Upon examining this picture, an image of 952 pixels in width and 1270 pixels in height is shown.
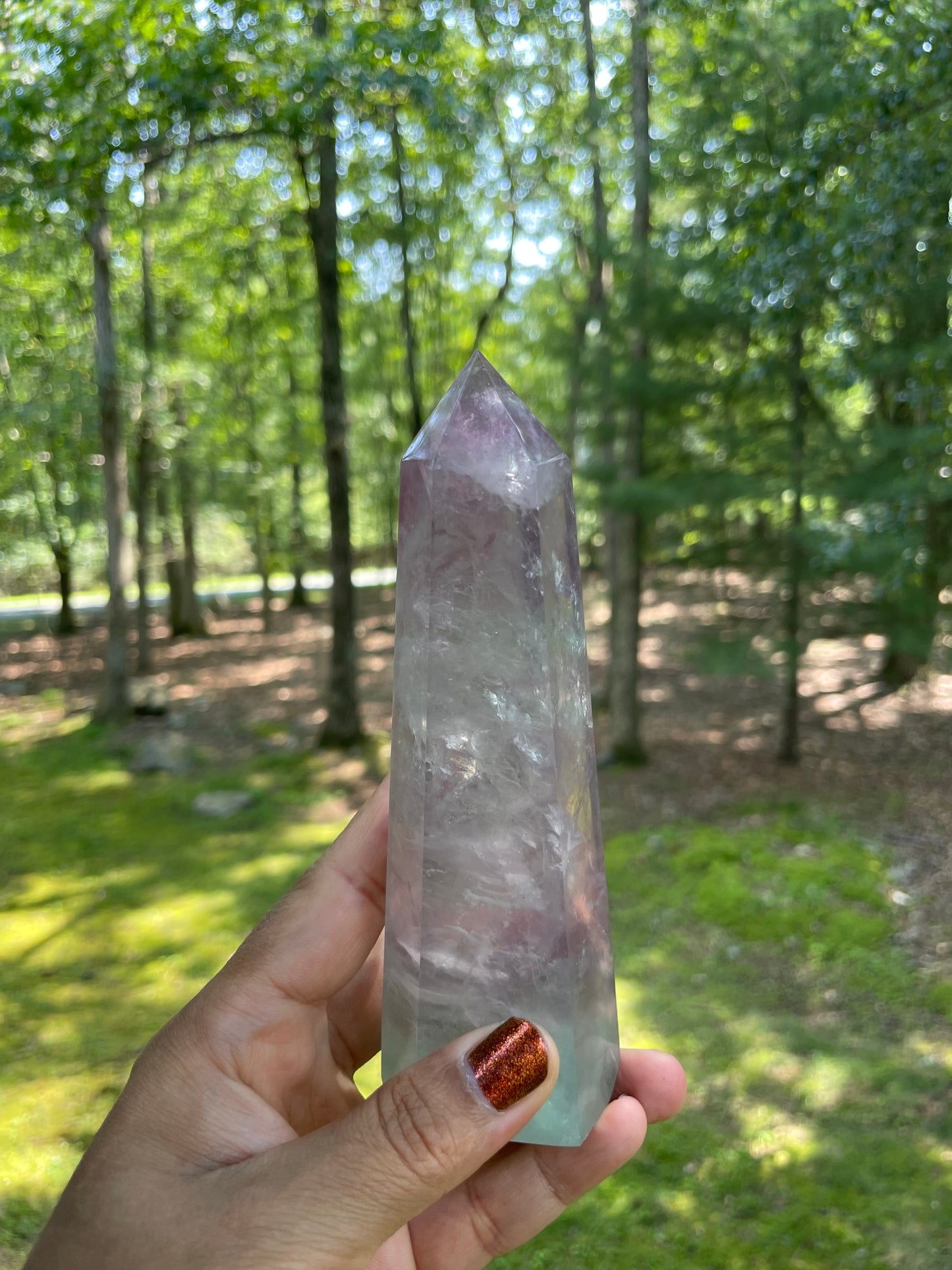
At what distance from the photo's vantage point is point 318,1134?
142cm

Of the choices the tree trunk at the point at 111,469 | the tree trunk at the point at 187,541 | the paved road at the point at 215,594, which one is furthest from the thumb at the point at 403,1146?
the paved road at the point at 215,594

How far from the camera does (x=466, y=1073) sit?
4.61 feet

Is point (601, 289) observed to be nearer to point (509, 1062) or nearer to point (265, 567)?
point (265, 567)

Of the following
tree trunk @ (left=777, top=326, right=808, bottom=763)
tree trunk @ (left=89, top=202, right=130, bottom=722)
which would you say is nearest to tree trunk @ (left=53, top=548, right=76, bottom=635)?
tree trunk @ (left=89, top=202, right=130, bottom=722)

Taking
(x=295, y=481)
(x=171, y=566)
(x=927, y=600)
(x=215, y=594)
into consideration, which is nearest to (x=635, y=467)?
(x=927, y=600)

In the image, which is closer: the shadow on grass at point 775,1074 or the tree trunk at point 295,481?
the shadow on grass at point 775,1074

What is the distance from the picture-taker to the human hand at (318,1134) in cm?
135

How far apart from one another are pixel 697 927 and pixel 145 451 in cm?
1070

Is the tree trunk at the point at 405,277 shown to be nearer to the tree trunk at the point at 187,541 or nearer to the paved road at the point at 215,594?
the tree trunk at the point at 187,541

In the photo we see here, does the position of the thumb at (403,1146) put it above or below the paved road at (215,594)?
above

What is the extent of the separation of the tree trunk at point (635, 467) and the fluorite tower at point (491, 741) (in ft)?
21.5

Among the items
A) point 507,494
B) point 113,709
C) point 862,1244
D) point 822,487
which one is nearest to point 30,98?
point 507,494

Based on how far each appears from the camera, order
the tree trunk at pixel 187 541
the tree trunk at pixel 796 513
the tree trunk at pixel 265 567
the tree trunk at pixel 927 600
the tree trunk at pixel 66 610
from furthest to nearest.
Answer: the tree trunk at pixel 66 610
the tree trunk at pixel 265 567
the tree trunk at pixel 187 541
the tree trunk at pixel 796 513
the tree trunk at pixel 927 600

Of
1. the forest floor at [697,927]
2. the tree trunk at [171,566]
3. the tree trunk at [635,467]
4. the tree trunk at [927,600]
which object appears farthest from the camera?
the tree trunk at [171,566]
